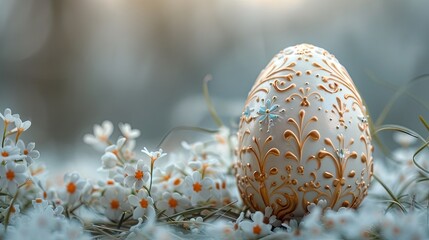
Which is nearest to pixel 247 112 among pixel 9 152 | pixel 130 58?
pixel 9 152

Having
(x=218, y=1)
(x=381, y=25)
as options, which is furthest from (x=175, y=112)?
(x=381, y=25)

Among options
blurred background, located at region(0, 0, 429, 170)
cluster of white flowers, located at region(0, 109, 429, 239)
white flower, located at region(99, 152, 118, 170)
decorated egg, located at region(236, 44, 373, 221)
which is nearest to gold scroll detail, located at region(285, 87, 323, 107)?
decorated egg, located at region(236, 44, 373, 221)

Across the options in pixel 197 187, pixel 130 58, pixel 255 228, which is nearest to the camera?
pixel 255 228

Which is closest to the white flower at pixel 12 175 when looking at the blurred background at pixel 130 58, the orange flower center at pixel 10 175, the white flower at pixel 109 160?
the orange flower center at pixel 10 175

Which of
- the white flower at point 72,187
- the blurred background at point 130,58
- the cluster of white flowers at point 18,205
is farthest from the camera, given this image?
the blurred background at point 130,58

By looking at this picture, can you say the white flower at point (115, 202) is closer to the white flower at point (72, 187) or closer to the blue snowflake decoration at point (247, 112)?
the white flower at point (72, 187)

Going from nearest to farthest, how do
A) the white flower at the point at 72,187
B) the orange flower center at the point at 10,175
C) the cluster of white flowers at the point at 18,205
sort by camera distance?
the cluster of white flowers at the point at 18,205 → the orange flower center at the point at 10,175 → the white flower at the point at 72,187

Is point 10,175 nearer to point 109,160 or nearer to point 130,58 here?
point 109,160
